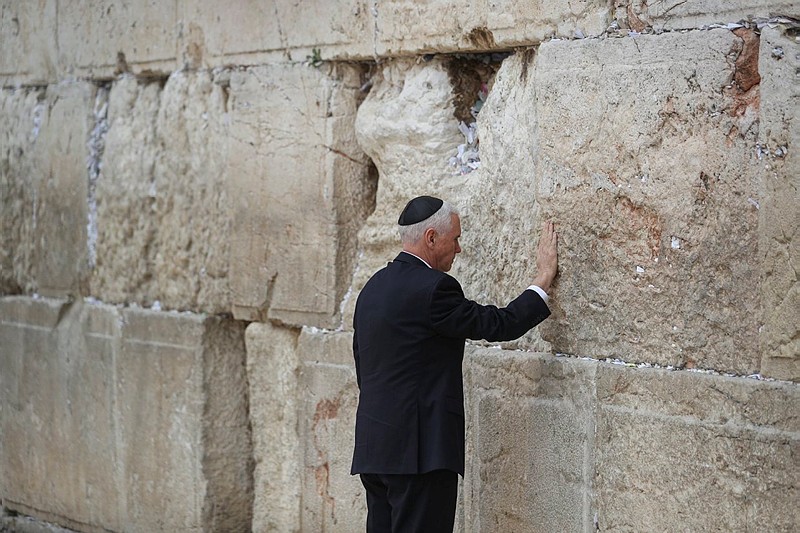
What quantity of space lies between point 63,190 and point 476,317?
3.44m

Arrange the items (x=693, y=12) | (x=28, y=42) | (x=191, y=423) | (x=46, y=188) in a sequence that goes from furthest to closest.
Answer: (x=28, y=42), (x=46, y=188), (x=191, y=423), (x=693, y=12)

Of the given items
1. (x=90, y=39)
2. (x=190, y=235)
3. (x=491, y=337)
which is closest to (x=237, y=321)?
(x=190, y=235)

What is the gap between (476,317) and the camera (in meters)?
4.43

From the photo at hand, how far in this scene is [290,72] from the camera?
231 inches

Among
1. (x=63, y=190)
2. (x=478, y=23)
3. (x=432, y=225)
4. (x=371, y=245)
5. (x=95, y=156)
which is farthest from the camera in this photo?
(x=63, y=190)

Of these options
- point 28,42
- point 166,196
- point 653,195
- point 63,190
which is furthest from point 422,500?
point 28,42

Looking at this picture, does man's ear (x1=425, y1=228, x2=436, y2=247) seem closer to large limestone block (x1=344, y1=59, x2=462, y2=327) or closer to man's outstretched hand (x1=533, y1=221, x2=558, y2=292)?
man's outstretched hand (x1=533, y1=221, x2=558, y2=292)

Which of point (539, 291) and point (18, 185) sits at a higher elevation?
point (18, 185)

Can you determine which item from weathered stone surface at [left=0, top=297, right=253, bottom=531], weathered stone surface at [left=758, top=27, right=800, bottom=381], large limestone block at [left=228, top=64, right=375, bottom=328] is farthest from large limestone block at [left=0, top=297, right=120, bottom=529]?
weathered stone surface at [left=758, top=27, right=800, bottom=381]

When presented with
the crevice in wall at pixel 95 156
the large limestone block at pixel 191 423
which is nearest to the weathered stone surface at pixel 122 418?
the large limestone block at pixel 191 423

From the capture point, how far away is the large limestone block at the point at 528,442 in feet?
15.2

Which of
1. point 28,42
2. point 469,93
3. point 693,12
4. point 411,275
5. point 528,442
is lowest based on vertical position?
point 528,442

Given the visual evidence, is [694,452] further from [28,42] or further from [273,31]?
[28,42]

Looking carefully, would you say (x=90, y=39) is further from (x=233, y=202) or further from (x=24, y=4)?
(x=233, y=202)
